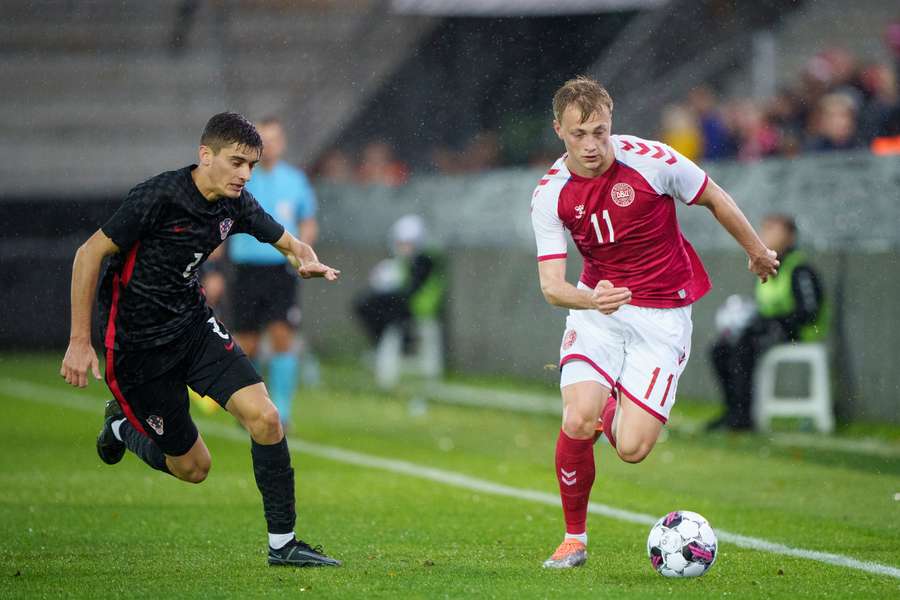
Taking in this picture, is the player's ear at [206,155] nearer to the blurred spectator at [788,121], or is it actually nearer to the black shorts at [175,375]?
the black shorts at [175,375]

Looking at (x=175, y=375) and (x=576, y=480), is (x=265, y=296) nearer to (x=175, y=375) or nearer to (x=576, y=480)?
(x=175, y=375)

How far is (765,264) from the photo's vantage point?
6.59 metres

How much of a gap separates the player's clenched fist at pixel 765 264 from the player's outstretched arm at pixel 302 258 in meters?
1.87

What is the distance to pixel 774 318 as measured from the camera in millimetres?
12008

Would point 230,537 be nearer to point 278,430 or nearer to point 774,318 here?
point 278,430

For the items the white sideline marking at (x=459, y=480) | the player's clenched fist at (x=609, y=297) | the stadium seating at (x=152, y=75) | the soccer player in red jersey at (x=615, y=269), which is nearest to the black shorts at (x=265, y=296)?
the white sideline marking at (x=459, y=480)

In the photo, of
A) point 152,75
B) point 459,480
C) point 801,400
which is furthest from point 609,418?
point 152,75

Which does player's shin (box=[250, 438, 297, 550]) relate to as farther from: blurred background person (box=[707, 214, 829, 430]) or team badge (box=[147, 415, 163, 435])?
blurred background person (box=[707, 214, 829, 430])

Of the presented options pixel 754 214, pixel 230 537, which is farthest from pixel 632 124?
pixel 230 537

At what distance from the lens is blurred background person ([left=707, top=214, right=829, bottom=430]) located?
11.6m

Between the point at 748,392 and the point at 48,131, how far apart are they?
13040 millimetres

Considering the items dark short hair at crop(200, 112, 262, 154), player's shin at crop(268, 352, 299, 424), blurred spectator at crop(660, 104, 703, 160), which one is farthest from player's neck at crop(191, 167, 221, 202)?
blurred spectator at crop(660, 104, 703, 160)

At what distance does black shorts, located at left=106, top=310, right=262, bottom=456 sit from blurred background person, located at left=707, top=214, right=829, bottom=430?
6225 mm

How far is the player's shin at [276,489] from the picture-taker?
6.28 metres
